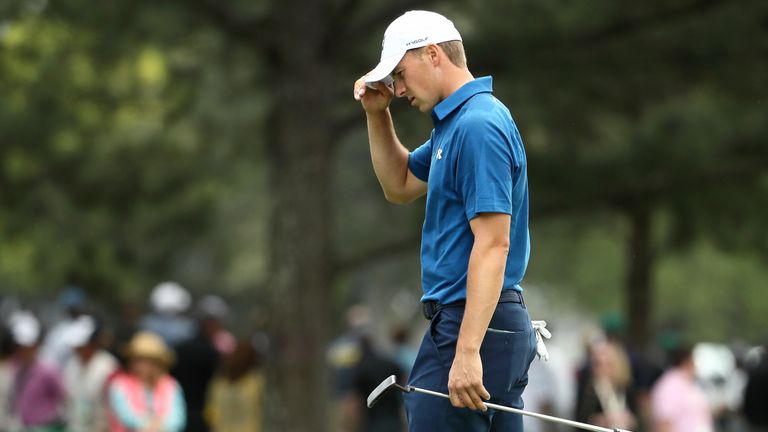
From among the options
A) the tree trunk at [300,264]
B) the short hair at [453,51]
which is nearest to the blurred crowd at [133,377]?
the tree trunk at [300,264]

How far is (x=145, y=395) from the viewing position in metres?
11.9

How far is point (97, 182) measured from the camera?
30.3m

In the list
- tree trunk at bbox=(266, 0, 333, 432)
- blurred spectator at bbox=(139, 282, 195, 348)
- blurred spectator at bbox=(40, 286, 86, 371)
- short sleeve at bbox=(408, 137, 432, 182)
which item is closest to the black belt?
short sleeve at bbox=(408, 137, 432, 182)

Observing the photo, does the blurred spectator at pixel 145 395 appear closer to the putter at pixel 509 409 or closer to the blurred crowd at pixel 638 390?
the blurred crowd at pixel 638 390

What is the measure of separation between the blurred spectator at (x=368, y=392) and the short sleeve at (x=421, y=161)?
9.04m

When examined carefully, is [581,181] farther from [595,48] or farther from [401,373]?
[401,373]

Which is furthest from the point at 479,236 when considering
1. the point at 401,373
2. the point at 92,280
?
the point at 92,280

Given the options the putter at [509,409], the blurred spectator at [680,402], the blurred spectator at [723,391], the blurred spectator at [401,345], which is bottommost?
the blurred spectator at [723,391]

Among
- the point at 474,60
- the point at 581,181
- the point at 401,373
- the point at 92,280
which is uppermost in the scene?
the point at 474,60

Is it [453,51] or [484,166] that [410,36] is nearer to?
[453,51]

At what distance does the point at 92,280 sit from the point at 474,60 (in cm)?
1857

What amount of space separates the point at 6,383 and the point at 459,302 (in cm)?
1011

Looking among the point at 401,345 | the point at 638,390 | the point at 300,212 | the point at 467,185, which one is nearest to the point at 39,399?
the point at 300,212

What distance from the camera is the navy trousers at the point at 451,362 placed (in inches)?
207
